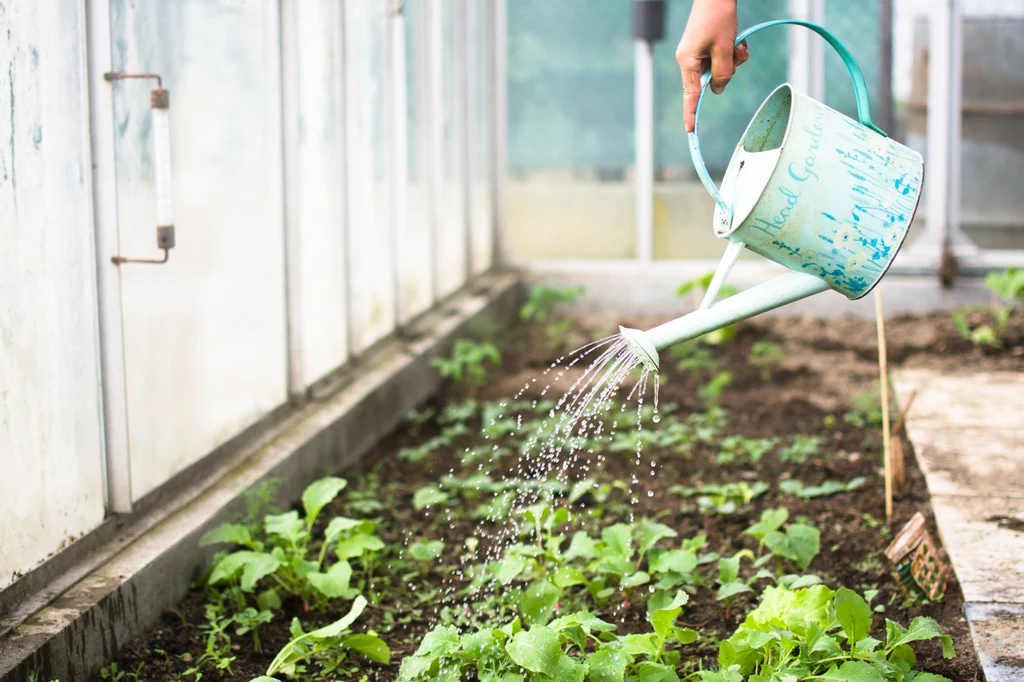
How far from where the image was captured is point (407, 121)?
477 cm

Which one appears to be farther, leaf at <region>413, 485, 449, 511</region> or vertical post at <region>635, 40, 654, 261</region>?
vertical post at <region>635, 40, 654, 261</region>

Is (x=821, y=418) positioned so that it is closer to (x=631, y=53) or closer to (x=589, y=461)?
(x=589, y=461)

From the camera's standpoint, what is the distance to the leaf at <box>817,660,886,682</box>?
196 centimetres

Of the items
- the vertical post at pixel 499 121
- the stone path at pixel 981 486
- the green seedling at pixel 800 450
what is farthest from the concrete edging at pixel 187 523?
the vertical post at pixel 499 121

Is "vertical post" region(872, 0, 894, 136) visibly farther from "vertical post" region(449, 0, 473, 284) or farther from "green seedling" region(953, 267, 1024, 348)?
"vertical post" region(449, 0, 473, 284)

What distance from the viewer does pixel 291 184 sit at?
3.50 meters

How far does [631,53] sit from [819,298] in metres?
1.63

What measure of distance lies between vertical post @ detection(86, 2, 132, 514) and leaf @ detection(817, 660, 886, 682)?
1.52 metres

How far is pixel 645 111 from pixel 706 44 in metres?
4.12

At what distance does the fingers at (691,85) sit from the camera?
2.04m

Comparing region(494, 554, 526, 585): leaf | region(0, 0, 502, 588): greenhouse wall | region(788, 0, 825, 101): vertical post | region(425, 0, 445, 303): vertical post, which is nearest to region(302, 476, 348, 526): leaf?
region(0, 0, 502, 588): greenhouse wall

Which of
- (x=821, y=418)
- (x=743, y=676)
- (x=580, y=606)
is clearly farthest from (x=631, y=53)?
(x=743, y=676)

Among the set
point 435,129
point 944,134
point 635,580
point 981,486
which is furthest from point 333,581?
point 944,134

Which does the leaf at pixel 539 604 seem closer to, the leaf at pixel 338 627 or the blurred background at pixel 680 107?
the leaf at pixel 338 627
